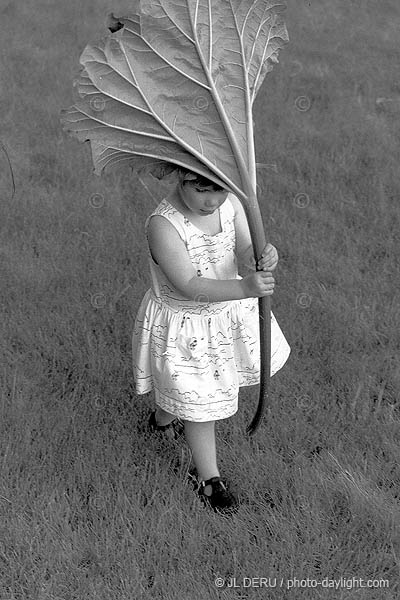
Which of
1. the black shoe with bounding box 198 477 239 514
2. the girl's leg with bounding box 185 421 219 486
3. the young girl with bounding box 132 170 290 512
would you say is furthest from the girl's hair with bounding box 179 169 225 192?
the black shoe with bounding box 198 477 239 514

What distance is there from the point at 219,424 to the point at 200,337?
22.6 inches

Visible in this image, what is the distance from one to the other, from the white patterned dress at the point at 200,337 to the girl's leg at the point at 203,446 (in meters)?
0.10

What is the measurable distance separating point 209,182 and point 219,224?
0.77 ft

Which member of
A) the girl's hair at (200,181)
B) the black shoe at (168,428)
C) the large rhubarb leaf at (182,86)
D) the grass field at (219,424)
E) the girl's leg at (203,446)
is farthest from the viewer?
the black shoe at (168,428)

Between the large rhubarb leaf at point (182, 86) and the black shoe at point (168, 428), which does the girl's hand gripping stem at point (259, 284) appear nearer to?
the large rhubarb leaf at point (182, 86)

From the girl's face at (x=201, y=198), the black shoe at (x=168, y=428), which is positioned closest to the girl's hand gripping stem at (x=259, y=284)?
the girl's face at (x=201, y=198)

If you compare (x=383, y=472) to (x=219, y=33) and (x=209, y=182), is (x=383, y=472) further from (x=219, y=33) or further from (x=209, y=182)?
(x=219, y=33)

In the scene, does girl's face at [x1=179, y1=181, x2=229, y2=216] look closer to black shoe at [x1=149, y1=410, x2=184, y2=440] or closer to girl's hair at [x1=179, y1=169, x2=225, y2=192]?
girl's hair at [x1=179, y1=169, x2=225, y2=192]

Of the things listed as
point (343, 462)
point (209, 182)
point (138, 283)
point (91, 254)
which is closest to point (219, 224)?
point (209, 182)

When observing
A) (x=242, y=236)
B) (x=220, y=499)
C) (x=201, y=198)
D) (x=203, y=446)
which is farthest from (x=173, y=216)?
(x=220, y=499)

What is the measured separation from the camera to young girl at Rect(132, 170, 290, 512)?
2080 mm

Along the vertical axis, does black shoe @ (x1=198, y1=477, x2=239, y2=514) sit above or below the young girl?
below

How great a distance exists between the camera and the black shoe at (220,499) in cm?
237

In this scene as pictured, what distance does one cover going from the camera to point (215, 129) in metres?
1.85
